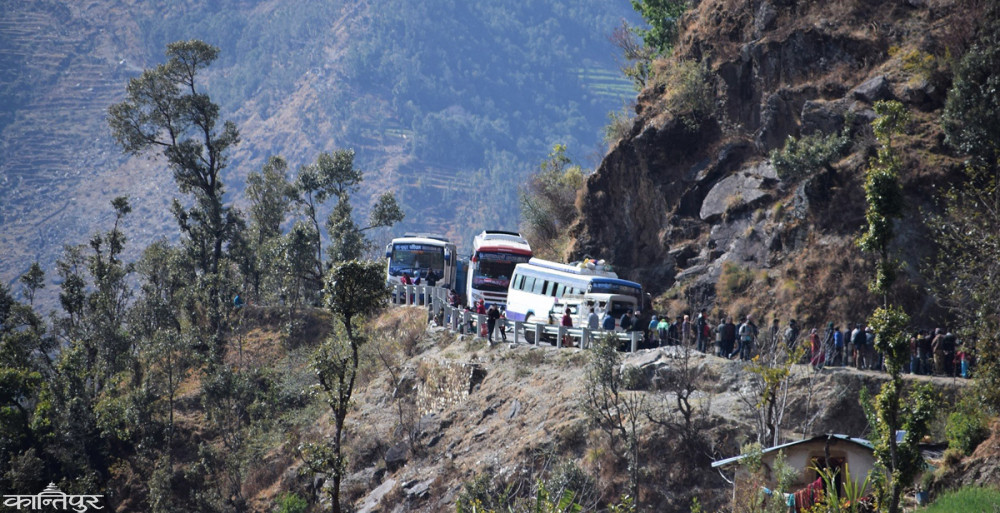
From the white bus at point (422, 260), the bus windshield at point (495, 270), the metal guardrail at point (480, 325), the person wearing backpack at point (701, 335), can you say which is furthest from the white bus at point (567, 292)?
the white bus at point (422, 260)

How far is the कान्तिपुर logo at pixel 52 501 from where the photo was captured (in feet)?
127

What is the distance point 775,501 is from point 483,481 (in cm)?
1068

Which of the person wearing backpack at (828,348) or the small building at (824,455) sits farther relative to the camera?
the person wearing backpack at (828,348)

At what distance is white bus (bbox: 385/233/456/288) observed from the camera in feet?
171

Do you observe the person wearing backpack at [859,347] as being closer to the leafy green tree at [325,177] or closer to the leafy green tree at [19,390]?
the leafy green tree at [19,390]

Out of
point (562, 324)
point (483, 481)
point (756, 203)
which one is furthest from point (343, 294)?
point (756, 203)

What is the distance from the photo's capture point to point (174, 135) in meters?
58.9

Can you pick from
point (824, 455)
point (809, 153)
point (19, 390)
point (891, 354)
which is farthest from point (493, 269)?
point (891, 354)

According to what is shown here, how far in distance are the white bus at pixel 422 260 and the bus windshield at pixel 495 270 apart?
543 cm

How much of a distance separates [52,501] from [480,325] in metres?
17.4

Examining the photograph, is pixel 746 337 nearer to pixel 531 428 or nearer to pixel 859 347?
pixel 859 347

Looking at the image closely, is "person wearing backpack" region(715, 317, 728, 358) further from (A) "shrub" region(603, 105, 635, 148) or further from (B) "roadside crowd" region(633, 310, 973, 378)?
(A) "shrub" region(603, 105, 635, 148)

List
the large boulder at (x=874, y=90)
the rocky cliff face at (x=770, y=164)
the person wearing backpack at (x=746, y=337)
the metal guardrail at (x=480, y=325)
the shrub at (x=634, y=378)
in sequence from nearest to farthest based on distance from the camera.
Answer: the shrub at (x=634, y=378)
the person wearing backpack at (x=746, y=337)
the metal guardrail at (x=480, y=325)
the rocky cliff face at (x=770, y=164)
the large boulder at (x=874, y=90)

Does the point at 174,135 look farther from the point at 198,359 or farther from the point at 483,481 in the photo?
the point at 483,481
